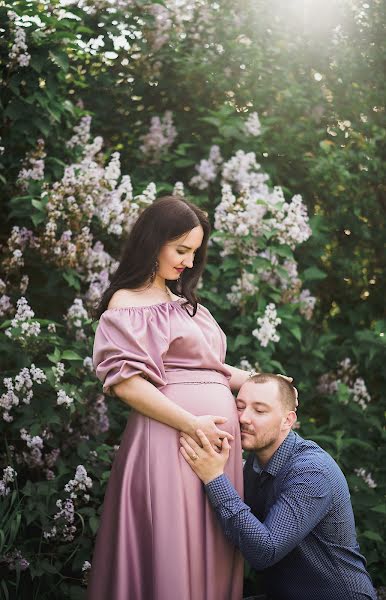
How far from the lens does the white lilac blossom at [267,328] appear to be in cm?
391

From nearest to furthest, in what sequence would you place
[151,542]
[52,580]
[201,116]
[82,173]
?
1. [151,542]
2. [52,580]
3. [82,173]
4. [201,116]

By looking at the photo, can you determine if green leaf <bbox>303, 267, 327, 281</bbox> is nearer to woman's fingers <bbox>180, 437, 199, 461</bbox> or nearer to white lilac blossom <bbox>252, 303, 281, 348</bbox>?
white lilac blossom <bbox>252, 303, 281, 348</bbox>

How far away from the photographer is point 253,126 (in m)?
4.72

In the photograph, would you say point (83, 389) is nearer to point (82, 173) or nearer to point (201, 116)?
point (82, 173)

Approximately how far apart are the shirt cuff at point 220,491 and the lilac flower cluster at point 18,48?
257cm

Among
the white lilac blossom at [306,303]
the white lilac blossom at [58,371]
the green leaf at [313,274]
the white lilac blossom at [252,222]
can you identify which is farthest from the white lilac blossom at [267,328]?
the white lilac blossom at [58,371]

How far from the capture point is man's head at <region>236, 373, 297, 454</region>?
107 inches

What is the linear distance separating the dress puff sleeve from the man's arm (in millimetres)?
276

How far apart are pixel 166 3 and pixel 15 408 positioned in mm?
2897

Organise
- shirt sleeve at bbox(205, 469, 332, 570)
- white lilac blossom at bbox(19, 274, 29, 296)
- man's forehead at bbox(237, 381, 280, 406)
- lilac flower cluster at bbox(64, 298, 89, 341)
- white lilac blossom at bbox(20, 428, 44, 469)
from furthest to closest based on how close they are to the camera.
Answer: white lilac blossom at bbox(19, 274, 29, 296), lilac flower cluster at bbox(64, 298, 89, 341), white lilac blossom at bbox(20, 428, 44, 469), man's forehead at bbox(237, 381, 280, 406), shirt sleeve at bbox(205, 469, 332, 570)

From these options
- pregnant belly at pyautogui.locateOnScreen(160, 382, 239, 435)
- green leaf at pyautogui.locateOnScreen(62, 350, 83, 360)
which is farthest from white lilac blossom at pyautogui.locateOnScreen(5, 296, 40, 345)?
pregnant belly at pyautogui.locateOnScreen(160, 382, 239, 435)

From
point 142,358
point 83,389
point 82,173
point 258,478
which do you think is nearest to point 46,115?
point 82,173

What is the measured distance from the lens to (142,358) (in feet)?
8.39

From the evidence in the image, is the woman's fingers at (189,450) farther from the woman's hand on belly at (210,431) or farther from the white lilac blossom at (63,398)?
the white lilac blossom at (63,398)
